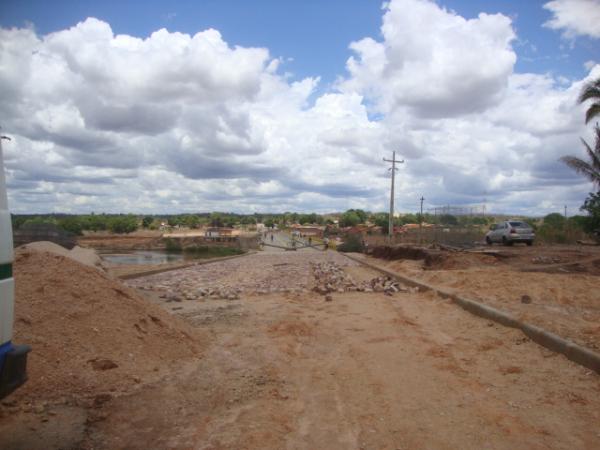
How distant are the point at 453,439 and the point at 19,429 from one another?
345cm

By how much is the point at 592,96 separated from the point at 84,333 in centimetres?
2355

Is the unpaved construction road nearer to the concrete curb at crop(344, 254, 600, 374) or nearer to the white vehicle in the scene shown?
the concrete curb at crop(344, 254, 600, 374)

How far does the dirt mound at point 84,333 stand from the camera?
4.67 meters

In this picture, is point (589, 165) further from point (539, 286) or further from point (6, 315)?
point (6, 315)

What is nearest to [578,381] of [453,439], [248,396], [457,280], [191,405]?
[453,439]

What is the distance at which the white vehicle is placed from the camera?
10.3 ft

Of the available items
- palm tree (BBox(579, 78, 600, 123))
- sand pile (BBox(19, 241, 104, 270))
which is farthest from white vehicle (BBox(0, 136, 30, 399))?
palm tree (BBox(579, 78, 600, 123))

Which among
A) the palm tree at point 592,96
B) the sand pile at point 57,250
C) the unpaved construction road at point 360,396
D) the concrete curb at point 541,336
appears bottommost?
the unpaved construction road at point 360,396

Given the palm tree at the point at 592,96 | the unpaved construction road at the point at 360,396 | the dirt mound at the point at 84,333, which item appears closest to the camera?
the unpaved construction road at the point at 360,396

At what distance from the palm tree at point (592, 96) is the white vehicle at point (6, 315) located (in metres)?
24.0

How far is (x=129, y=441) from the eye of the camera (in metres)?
3.77

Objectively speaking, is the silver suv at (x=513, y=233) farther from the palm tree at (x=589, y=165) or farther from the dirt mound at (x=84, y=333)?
the dirt mound at (x=84, y=333)

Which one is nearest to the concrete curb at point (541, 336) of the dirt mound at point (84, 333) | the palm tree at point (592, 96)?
the dirt mound at point (84, 333)

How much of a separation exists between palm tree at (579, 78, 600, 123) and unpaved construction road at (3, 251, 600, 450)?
57.4ft
